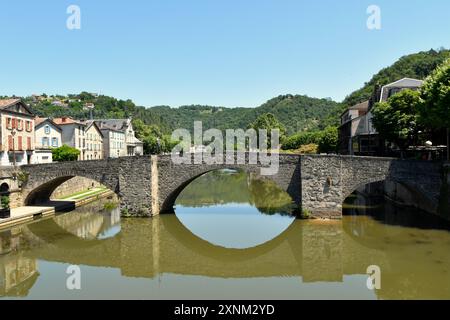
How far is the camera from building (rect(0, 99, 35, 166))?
33906 mm

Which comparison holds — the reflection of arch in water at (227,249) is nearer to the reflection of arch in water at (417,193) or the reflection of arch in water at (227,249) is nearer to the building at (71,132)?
the reflection of arch in water at (417,193)

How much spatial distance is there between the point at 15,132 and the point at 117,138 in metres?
29.3

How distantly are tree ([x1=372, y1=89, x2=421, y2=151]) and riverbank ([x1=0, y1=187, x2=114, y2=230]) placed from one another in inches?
1040

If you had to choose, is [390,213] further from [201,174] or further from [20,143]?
[20,143]

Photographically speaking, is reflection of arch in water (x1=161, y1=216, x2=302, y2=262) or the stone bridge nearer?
reflection of arch in water (x1=161, y1=216, x2=302, y2=262)

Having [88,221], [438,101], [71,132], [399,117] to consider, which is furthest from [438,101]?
[71,132]

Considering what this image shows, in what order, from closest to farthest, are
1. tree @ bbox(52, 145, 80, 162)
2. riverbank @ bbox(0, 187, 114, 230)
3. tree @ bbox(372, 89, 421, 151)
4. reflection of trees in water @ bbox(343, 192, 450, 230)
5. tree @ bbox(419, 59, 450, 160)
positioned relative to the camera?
tree @ bbox(419, 59, 450, 160) < reflection of trees in water @ bbox(343, 192, 450, 230) < riverbank @ bbox(0, 187, 114, 230) < tree @ bbox(372, 89, 421, 151) < tree @ bbox(52, 145, 80, 162)

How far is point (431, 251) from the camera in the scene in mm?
18250

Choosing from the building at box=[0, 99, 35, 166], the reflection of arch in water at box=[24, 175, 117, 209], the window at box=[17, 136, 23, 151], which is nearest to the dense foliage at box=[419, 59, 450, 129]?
the reflection of arch in water at box=[24, 175, 117, 209]

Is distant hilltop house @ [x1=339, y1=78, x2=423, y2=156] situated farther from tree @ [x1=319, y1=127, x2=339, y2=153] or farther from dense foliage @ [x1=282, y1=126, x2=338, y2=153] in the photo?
dense foliage @ [x1=282, y1=126, x2=338, y2=153]

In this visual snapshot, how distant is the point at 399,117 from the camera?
2867 centimetres

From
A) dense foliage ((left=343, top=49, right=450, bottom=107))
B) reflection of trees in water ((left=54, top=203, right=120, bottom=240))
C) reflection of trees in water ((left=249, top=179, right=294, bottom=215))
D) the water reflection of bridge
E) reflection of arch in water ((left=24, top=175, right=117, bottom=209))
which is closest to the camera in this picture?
the water reflection of bridge
